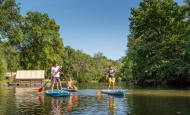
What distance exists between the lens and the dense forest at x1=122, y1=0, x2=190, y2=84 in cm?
3272

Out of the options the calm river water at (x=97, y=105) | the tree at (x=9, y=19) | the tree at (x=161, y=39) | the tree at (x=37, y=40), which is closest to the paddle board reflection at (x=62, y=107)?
the calm river water at (x=97, y=105)

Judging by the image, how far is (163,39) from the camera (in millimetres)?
34938

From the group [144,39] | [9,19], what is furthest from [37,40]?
[144,39]

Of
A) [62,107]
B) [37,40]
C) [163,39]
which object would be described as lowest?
[62,107]

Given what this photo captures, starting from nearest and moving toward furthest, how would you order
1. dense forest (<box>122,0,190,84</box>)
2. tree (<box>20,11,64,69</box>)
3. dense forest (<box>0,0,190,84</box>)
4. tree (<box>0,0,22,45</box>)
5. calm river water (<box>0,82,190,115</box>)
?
calm river water (<box>0,82,190,115</box>), tree (<box>0,0,22,45</box>), dense forest (<box>0,0,190,84</box>), dense forest (<box>122,0,190,84</box>), tree (<box>20,11,64,69</box>)

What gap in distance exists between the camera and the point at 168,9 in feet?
119

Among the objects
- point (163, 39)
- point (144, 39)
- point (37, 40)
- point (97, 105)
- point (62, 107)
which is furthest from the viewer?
point (37, 40)

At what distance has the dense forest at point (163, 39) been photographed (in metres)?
32.7

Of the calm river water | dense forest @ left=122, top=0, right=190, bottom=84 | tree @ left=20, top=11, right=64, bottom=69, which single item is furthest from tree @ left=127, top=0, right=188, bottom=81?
the calm river water

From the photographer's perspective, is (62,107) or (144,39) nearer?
(62,107)

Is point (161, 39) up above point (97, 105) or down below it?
above

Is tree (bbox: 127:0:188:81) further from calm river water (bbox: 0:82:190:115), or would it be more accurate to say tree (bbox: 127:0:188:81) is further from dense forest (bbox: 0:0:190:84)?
calm river water (bbox: 0:82:190:115)

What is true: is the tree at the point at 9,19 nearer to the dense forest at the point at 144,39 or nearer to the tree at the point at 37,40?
the dense forest at the point at 144,39

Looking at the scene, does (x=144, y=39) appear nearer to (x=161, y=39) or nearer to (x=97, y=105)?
(x=161, y=39)
